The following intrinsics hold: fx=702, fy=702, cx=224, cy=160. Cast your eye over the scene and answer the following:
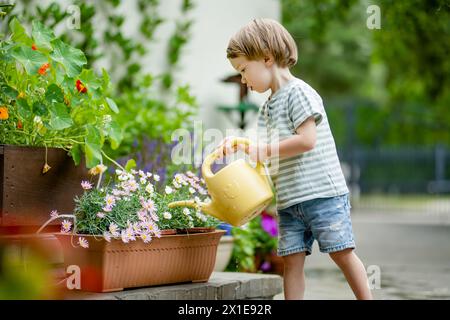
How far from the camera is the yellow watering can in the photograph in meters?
2.23

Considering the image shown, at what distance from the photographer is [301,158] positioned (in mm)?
2277

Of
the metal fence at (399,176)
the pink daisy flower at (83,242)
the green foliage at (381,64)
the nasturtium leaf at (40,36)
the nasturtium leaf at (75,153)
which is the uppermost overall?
the green foliage at (381,64)

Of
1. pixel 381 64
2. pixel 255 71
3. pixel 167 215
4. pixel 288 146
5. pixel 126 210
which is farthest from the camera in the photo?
pixel 381 64

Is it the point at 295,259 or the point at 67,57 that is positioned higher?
the point at 67,57

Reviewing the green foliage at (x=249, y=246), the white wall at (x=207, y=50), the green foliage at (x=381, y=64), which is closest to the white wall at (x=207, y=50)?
the white wall at (x=207, y=50)

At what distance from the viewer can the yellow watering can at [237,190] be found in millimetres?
2227

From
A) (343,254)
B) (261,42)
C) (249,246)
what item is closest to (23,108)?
(261,42)

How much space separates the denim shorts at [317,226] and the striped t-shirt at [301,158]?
3 cm

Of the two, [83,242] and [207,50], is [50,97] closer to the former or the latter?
[83,242]

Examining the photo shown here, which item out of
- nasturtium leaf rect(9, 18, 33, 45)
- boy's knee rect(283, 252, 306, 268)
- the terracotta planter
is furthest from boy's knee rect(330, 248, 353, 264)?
nasturtium leaf rect(9, 18, 33, 45)

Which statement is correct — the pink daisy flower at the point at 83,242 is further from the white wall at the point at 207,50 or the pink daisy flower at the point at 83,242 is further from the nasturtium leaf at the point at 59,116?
the white wall at the point at 207,50

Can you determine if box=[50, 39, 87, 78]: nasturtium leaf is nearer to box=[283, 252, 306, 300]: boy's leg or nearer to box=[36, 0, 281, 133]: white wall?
box=[283, 252, 306, 300]: boy's leg

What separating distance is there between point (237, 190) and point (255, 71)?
0.40 metres
